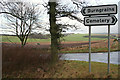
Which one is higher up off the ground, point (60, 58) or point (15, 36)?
point (15, 36)

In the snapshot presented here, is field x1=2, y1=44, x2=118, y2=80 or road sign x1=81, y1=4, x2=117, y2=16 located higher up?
road sign x1=81, y1=4, x2=117, y2=16

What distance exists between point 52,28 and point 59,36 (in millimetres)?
544

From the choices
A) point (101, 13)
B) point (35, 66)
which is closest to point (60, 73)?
point (35, 66)

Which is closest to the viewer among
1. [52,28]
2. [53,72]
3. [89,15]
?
[89,15]

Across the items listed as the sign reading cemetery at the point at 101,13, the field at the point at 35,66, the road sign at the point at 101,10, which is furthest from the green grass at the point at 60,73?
the road sign at the point at 101,10

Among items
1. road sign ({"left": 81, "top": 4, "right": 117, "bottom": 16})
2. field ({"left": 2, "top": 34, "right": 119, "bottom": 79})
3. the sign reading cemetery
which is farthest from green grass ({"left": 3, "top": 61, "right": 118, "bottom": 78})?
road sign ({"left": 81, "top": 4, "right": 117, "bottom": 16})

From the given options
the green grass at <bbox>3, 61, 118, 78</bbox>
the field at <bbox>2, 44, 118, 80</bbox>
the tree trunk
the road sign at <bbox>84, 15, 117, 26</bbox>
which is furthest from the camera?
the tree trunk

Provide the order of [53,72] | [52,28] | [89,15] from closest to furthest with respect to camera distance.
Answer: [89,15] → [53,72] → [52,28]

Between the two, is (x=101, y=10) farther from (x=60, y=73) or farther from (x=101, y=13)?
(x=60, y=73)

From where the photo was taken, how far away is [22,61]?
5277 mm

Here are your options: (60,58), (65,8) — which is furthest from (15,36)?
(65,8)

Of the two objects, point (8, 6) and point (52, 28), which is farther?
point (8, 6)

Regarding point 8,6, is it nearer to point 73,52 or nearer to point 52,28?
point 52,28

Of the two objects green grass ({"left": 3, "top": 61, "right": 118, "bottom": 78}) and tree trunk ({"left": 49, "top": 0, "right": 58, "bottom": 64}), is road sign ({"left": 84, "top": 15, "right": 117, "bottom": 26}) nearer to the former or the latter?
tree trunk ({"left": 49, "top": 0, "right": 58, "bottom": 64})
